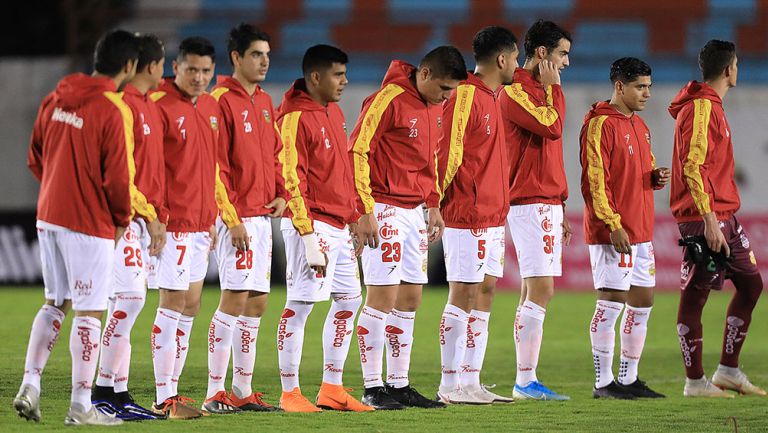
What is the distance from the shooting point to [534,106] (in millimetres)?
9008

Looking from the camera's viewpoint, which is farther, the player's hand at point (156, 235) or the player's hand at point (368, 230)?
the player's hand at point (368, 230)

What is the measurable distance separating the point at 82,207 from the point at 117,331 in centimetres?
84

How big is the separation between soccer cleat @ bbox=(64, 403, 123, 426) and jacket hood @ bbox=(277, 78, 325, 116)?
243cm

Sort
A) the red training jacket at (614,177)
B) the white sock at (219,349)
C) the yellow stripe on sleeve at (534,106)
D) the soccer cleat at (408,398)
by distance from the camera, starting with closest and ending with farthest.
→ the white sock at (219,349)
the soccer cleat at (408,398)
the yellow stripe on sleeve at (534,106)
the red training jacket at (614,177)

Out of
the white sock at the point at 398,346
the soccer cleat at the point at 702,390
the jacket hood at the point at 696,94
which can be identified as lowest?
the soccer cleat at the point at 702,390

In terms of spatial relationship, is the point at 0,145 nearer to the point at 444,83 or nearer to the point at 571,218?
the point at 571,218

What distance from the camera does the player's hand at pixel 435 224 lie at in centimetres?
827

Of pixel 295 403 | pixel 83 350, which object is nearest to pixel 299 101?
pixel 295 403

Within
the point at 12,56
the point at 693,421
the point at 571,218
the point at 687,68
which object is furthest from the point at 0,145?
the point at 693,421

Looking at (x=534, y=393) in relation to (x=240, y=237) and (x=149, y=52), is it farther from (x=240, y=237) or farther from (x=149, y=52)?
(x=149, y=52)

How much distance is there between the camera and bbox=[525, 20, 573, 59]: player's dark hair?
9086mm

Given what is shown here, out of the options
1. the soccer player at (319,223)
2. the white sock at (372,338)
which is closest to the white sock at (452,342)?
the white sock at (372,338)

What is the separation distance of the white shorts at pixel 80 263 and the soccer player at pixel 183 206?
30.2 inches

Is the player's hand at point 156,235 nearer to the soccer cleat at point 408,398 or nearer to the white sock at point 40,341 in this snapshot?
the white sock at point 40,341
